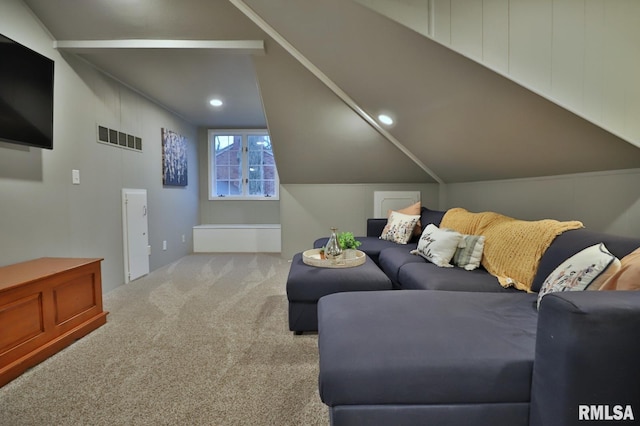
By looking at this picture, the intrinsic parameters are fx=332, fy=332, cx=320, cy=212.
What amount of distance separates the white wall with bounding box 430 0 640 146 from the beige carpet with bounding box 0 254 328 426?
1939 millimetres

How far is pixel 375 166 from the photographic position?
4551 millimetres

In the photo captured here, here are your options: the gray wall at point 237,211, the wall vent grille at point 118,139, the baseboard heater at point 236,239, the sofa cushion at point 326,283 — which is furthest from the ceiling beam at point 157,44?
the gray wall at point 237,211

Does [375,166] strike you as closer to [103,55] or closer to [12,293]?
[103,55]

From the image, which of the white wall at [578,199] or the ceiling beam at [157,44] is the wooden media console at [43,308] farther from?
the white wall at [578,199]

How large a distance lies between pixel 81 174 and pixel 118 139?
696 mm

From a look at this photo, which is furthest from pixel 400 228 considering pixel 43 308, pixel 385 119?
pixel 43 308

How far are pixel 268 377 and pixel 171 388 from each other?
48cm

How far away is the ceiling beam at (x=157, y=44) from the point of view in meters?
2.71

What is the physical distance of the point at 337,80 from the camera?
3033mm

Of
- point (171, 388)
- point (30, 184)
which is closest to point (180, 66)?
point (30, 184)

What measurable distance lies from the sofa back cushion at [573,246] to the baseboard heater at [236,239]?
157 inches

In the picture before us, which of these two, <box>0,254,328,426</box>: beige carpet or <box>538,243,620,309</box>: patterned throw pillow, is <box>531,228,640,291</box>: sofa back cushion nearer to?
<box>538,243,620,309</box>: patterned throw pillow

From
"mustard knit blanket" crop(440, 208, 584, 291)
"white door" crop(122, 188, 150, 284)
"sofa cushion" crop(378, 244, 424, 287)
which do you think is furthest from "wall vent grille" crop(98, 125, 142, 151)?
"mustard knit blanket" crop(440, 208, 584, 291)

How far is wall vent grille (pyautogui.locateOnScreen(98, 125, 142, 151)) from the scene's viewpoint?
3.27 meters
